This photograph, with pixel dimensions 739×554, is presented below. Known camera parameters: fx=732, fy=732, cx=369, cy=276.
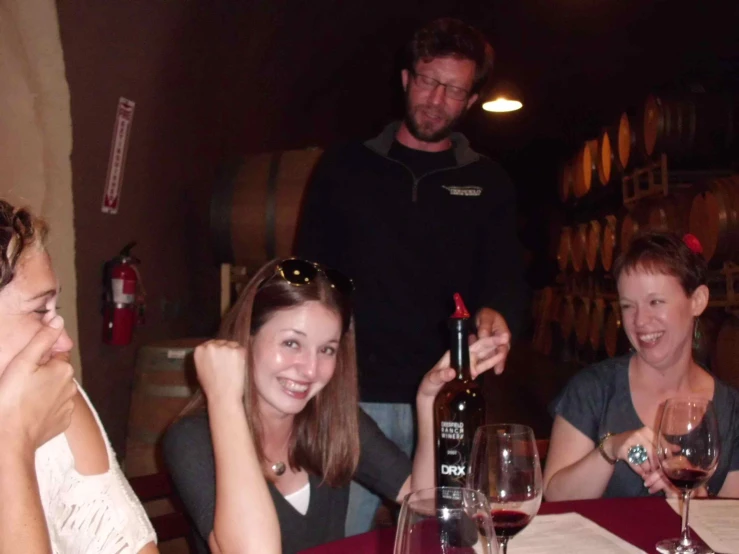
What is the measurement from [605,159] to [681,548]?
6.18m

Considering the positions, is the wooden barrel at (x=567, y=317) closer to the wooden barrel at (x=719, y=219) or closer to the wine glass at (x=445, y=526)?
the wooden barrel at (x=719, y=219)

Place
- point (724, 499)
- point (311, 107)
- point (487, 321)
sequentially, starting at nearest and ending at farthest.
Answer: point (724, 499) → point (487, 321) → point (311, 107)

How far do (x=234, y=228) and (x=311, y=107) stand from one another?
2731 millimetres

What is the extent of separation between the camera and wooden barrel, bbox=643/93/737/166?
523 centimetres

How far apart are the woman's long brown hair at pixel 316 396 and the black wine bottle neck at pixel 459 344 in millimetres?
372

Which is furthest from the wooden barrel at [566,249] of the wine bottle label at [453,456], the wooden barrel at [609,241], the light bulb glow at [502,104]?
the wine bottle label at [453,456]

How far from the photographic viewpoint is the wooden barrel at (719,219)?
15.1 feet

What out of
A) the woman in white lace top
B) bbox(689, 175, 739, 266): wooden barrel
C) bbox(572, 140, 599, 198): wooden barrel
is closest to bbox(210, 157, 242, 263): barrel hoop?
bbox(689, 175, 739, 266): wooden barrel

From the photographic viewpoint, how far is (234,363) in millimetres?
1424

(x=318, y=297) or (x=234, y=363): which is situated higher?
(x=318, y=297)

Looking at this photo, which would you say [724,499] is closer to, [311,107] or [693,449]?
[693,449]

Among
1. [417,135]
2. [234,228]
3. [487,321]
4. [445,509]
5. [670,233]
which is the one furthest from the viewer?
[234,228]

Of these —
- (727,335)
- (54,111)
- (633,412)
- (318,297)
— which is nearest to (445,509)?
(318,297)

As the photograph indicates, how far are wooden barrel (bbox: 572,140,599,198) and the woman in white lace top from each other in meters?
6.81
